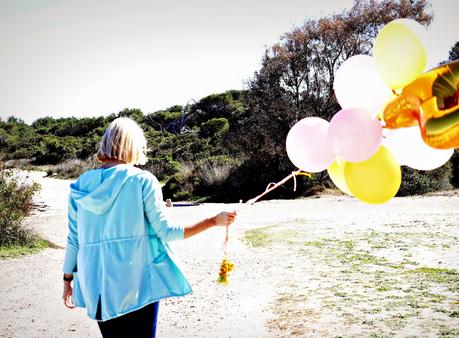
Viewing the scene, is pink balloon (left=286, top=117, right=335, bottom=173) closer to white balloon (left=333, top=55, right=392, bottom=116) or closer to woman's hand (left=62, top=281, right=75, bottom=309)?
white balloon (left=333, top=55, right=392, bottom=116)

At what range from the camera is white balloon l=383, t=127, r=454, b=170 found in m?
2.49

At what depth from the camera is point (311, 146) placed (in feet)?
8.41

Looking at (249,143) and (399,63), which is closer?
(399,63)

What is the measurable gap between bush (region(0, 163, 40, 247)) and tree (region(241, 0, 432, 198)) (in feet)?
27.8

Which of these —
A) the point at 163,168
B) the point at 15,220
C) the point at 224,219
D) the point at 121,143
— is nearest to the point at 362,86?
the point at 224,219

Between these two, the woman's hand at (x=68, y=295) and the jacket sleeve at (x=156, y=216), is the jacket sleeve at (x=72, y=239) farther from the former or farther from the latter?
the jacket sleeve at (x=156, y=216)

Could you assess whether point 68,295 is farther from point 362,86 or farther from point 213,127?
point 213,127

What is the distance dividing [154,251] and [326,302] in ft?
9.24

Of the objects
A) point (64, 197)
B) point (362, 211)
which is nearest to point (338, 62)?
point (362, 211)

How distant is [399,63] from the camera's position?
2.29 m

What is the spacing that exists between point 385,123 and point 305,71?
1364 cm

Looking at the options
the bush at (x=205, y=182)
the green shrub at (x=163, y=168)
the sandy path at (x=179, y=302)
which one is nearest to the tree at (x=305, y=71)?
the bush at (x=205, y=182)

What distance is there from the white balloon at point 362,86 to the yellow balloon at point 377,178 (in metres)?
0.27

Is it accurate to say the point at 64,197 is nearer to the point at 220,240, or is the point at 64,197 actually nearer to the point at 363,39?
the point at 220,240
